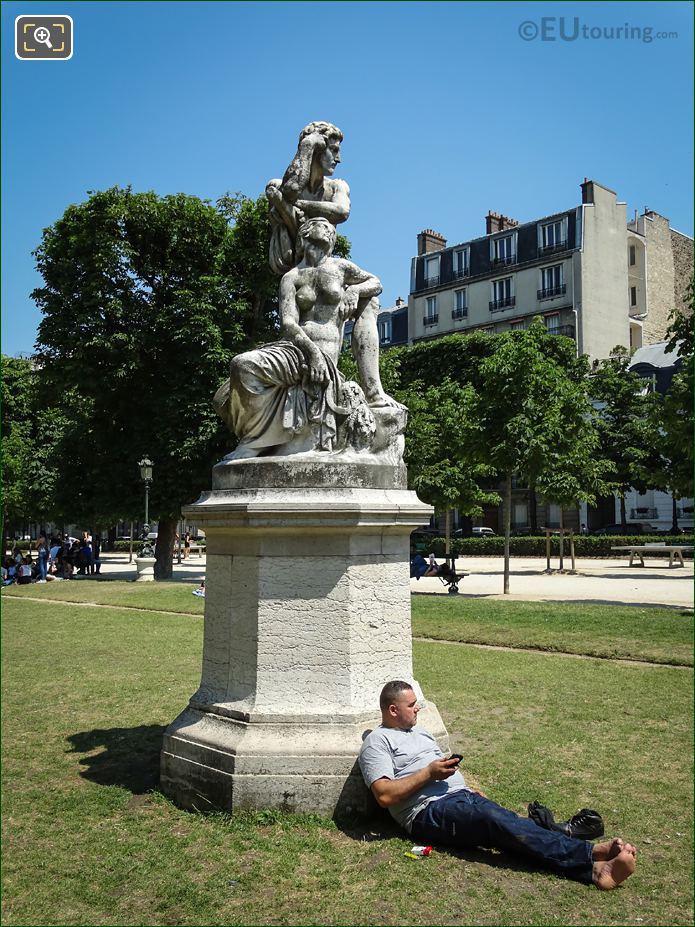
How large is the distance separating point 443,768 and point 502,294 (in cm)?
5475

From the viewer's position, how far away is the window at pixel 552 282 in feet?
173

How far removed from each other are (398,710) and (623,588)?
681 inches

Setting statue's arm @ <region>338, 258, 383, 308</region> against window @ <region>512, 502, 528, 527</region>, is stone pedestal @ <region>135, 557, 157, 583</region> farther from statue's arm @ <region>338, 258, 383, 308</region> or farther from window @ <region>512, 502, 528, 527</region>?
window @ <region>512, 502, 528, 527</region>

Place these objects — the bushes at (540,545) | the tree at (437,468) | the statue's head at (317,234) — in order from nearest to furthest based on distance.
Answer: the statue's head at (317,234) < the tree at (437,468) < the bushes at (540,545)

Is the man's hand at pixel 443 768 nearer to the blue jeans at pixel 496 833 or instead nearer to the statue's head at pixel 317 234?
the blue jeans at pixel 496 833

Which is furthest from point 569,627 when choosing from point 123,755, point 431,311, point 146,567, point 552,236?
point 431,311

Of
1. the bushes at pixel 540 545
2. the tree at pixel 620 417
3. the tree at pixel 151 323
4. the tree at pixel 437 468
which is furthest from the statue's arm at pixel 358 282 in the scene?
the tree at pixel 620 417

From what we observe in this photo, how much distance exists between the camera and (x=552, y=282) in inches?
2099

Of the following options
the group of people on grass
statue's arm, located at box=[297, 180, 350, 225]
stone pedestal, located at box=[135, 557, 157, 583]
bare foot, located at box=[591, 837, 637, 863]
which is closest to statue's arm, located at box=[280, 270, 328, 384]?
statue's arm, located at box=[297, 180, 350, 225]

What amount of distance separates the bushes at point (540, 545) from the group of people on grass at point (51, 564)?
15480mm

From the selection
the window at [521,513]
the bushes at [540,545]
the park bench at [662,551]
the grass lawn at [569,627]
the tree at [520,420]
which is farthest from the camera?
the window at [521,513]

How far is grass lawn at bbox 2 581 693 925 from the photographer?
394cm

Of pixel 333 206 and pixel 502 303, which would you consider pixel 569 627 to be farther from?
pixel 502 303

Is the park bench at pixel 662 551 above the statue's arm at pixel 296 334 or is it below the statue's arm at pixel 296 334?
below
